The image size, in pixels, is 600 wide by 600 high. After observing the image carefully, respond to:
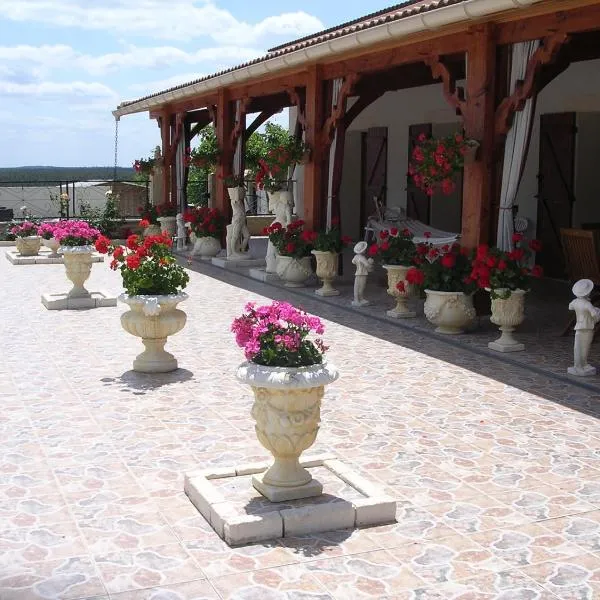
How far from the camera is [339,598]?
3455 millimetres

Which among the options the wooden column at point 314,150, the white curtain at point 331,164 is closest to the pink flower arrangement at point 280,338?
the white curtain at point 331,164

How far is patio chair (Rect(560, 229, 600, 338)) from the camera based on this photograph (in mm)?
8352

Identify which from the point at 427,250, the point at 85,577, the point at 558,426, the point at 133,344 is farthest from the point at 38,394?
the point at 427,250

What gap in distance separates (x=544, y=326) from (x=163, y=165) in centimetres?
1228

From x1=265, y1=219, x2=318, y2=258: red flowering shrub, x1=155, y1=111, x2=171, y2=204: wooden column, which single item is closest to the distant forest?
x1=155, y1=111, x2=171, y2=204: wooden column

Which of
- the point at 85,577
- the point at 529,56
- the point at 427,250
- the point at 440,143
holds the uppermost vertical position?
the point at 529,56

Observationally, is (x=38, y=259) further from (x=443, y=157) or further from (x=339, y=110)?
(x=443, y=157)

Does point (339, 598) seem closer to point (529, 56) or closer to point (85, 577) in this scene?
point (85, 577)

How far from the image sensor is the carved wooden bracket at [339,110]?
11.3m

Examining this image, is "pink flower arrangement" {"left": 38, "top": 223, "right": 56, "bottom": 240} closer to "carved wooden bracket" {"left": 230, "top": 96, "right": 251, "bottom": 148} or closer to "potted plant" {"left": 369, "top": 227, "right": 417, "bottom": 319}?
"carved wooden bracket" {"left": 230, "top": 96, "right": 251, "bottom": 148}

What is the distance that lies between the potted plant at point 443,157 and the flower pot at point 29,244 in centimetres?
939

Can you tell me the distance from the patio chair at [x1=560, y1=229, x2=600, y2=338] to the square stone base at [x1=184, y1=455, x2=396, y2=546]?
452cm

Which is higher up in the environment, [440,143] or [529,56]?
[529,56]

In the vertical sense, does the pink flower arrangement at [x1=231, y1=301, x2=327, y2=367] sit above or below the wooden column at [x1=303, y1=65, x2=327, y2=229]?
below
